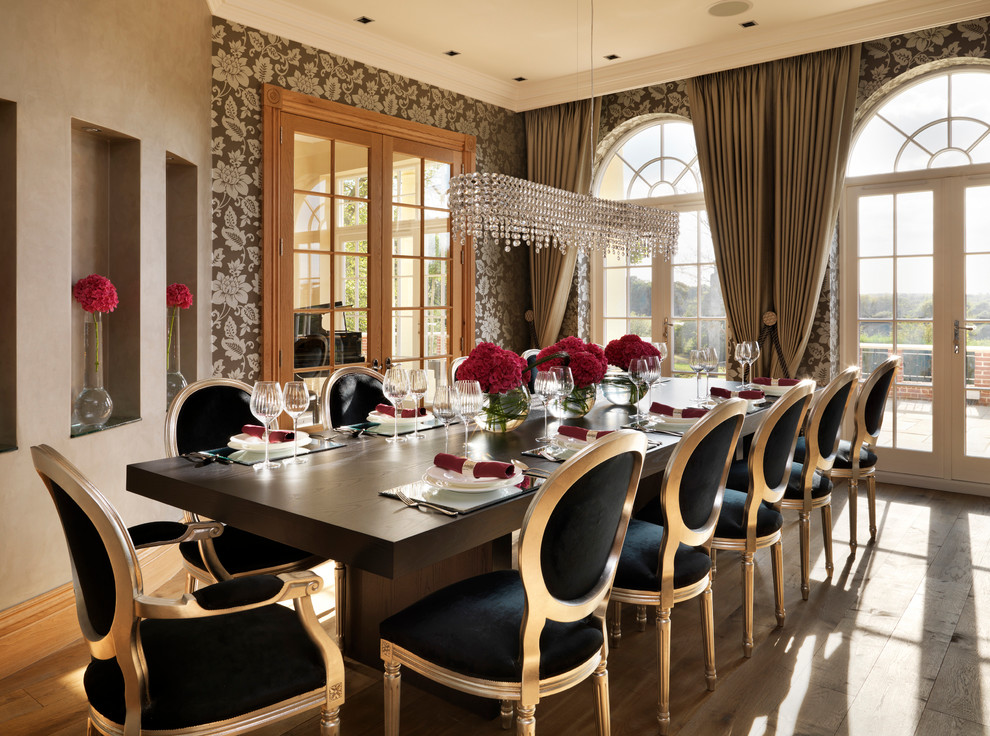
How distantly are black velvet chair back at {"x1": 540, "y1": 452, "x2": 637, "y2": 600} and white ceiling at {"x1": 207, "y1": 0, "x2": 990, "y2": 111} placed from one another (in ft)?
11.7

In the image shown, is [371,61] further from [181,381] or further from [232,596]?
[232,596]

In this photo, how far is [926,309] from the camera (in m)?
4.90

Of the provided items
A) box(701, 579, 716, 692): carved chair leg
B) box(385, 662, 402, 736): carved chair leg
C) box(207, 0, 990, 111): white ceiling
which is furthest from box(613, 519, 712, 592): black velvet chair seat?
box(207, 0, 990, 111): white ceiling

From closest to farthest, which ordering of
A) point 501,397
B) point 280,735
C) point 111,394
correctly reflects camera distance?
point 280,735 < point 501,397 < point 111,394

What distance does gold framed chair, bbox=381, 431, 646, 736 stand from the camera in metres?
1.60

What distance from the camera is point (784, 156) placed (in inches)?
197

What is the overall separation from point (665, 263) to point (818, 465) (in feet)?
9.79

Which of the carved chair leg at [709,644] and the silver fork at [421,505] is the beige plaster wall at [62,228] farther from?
the carved chair leg at [709,644]

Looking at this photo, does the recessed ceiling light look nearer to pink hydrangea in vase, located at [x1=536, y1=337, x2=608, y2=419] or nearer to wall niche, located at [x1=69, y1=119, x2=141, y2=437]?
pink hydrangea in vase, located at [x1=536, y1=337, x2=608, y2=419]

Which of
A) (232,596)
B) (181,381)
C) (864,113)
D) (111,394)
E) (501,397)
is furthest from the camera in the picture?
(864,113)

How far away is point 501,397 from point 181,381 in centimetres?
205

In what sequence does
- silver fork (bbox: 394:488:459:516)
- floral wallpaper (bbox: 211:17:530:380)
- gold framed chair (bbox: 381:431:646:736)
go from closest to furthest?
gold framed chair (bbox: 381:431:646:736) < silver fork (bbox: 394:488:459:516) < floral wallpaper (bbox: 211:17:530:380)

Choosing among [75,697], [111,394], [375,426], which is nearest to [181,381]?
[111,394]

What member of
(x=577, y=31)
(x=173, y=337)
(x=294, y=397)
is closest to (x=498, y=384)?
(x=294, y=397)
